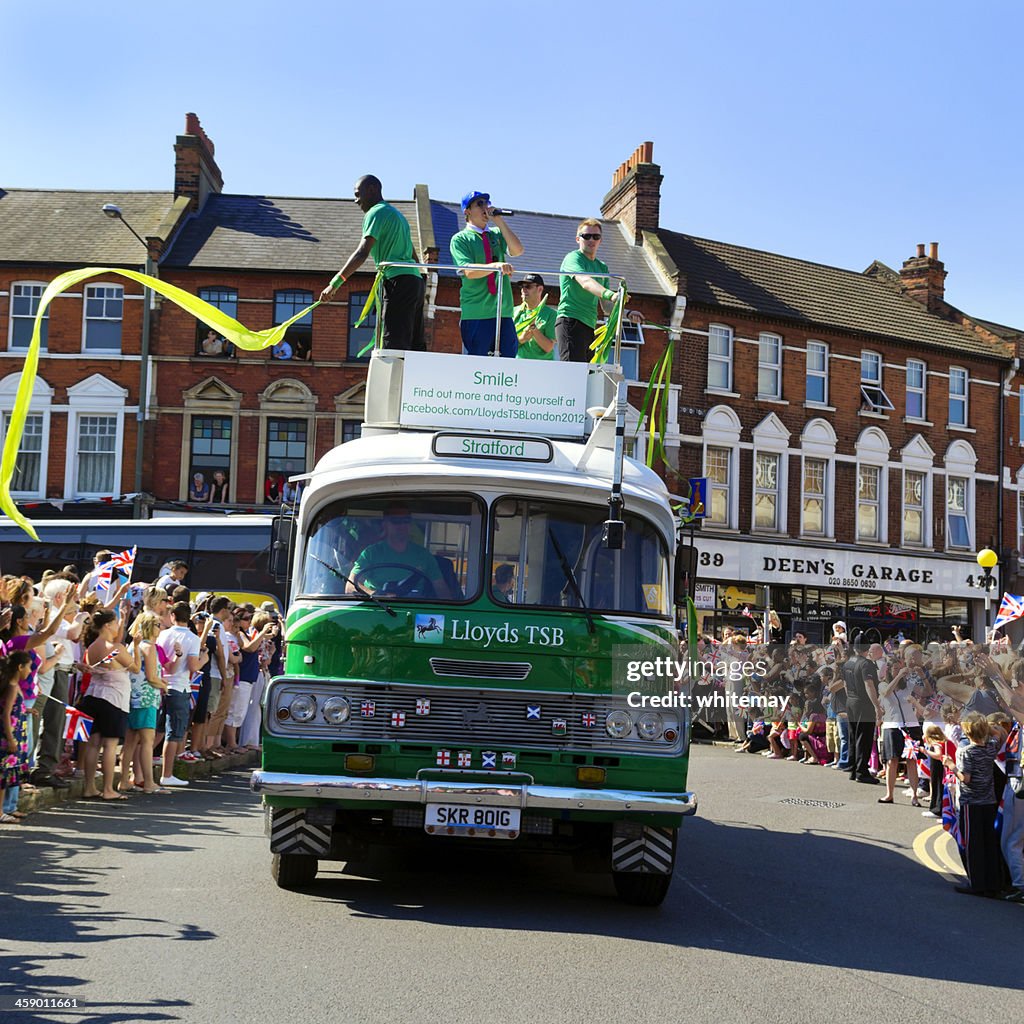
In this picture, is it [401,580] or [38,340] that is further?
[38,340]

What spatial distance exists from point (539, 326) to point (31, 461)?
26.6 metres

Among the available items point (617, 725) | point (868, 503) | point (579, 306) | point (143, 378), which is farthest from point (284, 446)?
point (617, 725)

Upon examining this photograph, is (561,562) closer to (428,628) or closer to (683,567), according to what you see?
(428,628)

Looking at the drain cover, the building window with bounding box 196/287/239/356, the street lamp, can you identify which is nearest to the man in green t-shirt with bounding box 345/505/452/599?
the drain cover

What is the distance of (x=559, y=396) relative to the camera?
31.0ft

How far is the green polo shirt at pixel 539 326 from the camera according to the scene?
1182 cm

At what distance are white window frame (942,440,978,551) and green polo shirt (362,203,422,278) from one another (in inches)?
1348

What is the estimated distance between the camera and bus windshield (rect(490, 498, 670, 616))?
316 inches

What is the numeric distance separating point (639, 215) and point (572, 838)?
3400 centimetres

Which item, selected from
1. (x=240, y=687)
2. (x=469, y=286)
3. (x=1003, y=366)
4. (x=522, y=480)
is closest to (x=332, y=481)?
(x=522, y=480)

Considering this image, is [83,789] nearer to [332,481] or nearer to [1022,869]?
[332,481]

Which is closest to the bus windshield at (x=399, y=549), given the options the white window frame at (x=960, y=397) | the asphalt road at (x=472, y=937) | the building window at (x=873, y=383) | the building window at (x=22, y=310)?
the asphalt road at (x=472, y=937)

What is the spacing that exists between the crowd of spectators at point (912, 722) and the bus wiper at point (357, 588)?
509cm

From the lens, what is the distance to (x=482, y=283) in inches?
432
